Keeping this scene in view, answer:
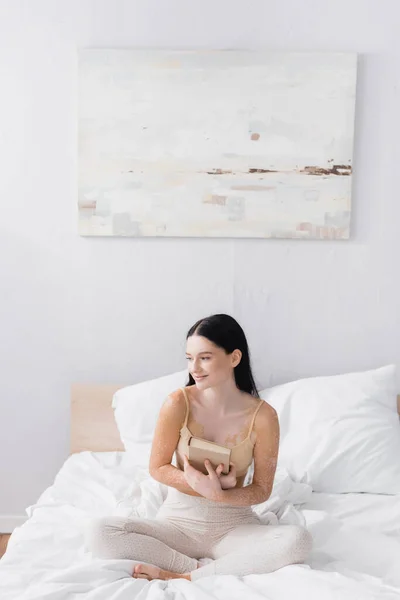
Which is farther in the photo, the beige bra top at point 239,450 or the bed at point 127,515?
the beige bra top at point 239,450

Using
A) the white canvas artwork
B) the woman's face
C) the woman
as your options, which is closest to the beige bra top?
the woman

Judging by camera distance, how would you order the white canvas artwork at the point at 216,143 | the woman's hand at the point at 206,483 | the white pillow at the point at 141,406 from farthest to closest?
the white canvas artwork at the point at 216,143 → the white pillow at the point at 141,406 → the woman's hand at the point at 206,483

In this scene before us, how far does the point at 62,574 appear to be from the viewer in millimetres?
1652

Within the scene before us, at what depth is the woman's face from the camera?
6.50 ft

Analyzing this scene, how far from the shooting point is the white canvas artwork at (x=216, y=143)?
276cm

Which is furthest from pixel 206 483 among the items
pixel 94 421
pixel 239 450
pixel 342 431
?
pixel 94 421

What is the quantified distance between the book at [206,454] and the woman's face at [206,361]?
148mm

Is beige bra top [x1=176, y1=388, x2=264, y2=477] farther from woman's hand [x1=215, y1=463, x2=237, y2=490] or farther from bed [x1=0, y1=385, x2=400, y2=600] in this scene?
bed [x1=0, y1=385, x2=400, y2=600]

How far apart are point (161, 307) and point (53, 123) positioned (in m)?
0.78

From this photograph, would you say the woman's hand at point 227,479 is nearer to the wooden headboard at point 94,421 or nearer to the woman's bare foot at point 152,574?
the woman's bare foot at point 152,574

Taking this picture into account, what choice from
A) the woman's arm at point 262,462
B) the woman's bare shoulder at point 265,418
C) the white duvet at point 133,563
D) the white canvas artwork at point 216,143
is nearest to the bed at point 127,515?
the white duvet at point 133,563

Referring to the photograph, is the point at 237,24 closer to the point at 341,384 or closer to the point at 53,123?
the point at 53,123

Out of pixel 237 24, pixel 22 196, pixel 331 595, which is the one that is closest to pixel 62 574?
pixel 331 595

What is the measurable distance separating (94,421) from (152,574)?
1152 millimetres
